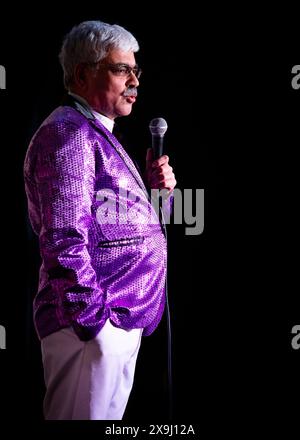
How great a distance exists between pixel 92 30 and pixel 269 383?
156 centimetres

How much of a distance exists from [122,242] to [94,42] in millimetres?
585

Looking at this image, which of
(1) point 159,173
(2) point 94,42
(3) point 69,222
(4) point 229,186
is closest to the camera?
(3) point 69,222

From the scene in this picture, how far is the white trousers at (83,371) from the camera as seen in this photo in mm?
1347

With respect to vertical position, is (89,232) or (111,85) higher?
(111,85)

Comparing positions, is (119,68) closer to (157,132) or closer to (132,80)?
(132,80)

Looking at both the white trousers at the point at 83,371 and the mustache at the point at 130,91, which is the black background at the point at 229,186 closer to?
the mustache at the point at 130,91

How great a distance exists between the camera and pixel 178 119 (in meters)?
2.21

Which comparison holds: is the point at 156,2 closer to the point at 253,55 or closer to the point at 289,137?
the point at 253,55

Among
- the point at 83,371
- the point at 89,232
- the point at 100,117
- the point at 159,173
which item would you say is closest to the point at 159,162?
the point at 159,173

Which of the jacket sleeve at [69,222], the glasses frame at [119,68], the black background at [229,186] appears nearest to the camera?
the jacket sleeve at [69,222]

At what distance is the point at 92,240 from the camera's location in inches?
56.0

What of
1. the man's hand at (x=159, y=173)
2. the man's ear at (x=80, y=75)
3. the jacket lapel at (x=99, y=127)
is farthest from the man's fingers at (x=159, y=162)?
the man's ear at (x=80, y=75)

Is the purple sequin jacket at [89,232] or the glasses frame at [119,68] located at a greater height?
the glasses frame at [119,68]

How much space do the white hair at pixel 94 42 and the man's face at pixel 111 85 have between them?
0.02 meters
